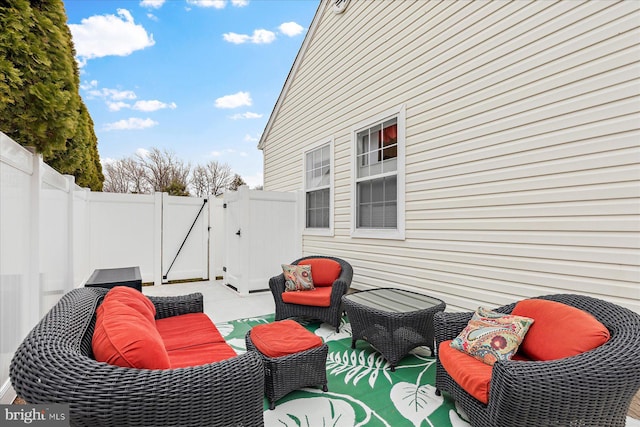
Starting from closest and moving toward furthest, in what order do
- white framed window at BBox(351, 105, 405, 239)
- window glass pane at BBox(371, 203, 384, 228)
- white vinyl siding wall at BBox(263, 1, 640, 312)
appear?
white vinyl siding wall at BBox(263, 1, 640, 312) < white framed window at BBox(351, 105, 405, 239) < window glass pane at BBox(371, 203, 384, 228)

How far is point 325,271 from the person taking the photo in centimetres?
457

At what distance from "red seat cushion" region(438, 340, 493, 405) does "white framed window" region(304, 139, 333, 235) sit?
3299 mm

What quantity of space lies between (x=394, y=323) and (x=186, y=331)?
184 cm

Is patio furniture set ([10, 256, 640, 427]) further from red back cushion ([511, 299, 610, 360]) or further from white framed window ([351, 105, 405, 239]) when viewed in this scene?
white framed window ([351, 105, 405, 239])

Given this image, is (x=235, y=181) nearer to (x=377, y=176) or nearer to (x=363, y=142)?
(x=363, y=142)

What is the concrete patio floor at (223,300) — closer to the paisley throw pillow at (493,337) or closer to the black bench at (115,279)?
the black bench at (115,279)

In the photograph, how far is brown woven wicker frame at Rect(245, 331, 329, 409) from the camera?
226 cm

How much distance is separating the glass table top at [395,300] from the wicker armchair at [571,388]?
1.34m

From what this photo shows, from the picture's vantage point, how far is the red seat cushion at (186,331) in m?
2.33

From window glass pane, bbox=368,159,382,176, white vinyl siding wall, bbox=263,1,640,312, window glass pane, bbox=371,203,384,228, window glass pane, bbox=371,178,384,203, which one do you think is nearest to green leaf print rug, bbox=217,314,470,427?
white vinyl siding wall, bbox=263,1,640,312

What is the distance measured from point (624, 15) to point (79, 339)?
3.96 metres

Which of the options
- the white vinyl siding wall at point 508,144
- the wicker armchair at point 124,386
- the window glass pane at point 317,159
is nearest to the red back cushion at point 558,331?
the white vinyl siding wall at point 508,144

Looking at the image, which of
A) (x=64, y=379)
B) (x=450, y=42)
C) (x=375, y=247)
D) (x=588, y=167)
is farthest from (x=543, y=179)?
(x=64, y=379)

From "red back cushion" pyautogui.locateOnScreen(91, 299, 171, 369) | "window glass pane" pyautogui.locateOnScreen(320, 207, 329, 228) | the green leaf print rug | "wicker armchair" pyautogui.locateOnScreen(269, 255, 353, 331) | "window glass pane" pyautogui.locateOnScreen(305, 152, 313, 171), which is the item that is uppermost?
"window glass pane" pyautogui.locateOnScreen(305, 152, 313, 171)
